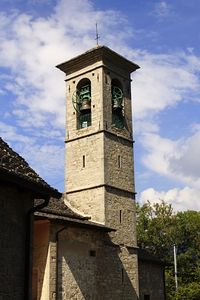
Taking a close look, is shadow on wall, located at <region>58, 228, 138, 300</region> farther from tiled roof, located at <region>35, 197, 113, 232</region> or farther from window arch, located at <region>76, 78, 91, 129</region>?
window arch, located at <region>76, 78, 91, 129</region>

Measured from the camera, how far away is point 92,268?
18766mm

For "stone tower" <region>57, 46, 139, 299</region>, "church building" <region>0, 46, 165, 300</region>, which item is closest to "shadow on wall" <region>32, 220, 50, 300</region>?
"church building" <region>0, 46, 165, 300</region>

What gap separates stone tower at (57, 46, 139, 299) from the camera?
21.1 meters

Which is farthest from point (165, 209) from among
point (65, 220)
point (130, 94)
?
point (65, 220)

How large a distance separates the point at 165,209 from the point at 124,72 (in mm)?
18686

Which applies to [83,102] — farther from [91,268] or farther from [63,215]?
[91,268]

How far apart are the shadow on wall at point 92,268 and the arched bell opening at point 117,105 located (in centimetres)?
608

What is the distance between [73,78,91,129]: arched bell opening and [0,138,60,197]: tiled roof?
45.3 ft

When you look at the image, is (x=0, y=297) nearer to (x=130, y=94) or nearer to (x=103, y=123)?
(x=103, y=123)

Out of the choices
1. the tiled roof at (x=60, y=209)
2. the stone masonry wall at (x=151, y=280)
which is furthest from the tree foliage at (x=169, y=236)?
the tiled roof at (x=60, y=209)

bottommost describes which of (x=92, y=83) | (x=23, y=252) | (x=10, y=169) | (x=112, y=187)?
(x=23, y=252)

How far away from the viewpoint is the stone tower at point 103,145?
21062mm

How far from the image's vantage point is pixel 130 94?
24.8 m

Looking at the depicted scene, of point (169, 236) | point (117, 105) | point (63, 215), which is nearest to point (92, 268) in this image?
point (63, 215)
